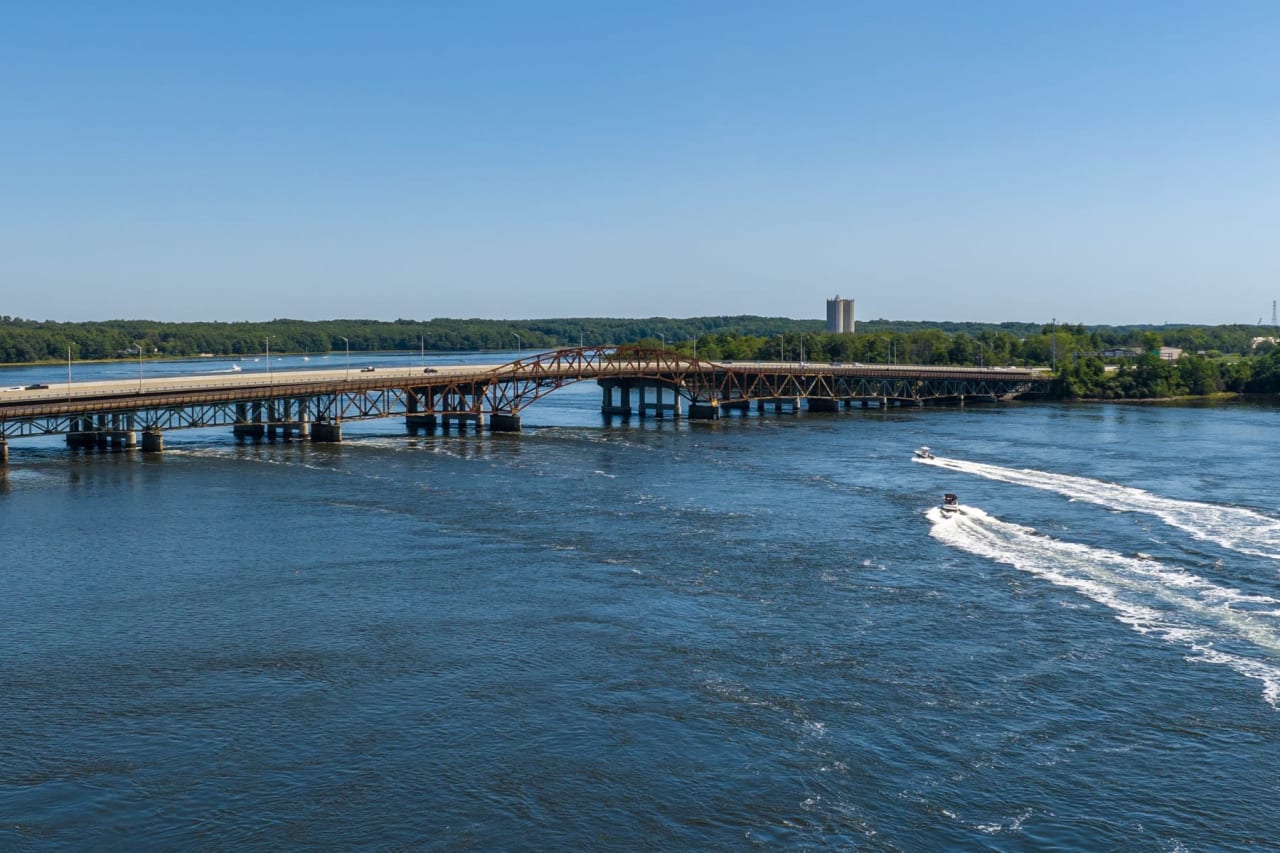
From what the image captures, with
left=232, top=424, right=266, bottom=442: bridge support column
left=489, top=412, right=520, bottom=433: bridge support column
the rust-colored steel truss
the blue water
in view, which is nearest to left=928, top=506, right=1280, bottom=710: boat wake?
the blue water

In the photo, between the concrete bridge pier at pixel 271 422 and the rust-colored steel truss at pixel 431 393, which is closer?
the rust-colored steel truss at pixel 431 393

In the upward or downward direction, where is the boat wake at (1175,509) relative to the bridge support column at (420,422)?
downward

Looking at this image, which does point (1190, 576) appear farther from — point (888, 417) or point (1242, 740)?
point (888, 417)

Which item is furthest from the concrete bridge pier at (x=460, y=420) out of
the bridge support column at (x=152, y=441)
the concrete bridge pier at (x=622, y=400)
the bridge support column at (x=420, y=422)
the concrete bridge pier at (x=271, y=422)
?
the bridge support column at (x=152, y=441)

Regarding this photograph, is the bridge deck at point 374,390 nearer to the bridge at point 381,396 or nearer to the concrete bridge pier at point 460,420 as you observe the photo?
the bridge at point 381,396

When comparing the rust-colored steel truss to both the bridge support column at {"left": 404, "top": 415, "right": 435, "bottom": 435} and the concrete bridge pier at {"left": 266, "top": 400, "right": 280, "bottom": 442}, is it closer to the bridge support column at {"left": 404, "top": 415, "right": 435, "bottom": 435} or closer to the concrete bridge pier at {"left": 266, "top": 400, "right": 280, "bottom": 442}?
the concrete bridge pier at {"left": 266, "top": 400, "right": 280, "bottom": 442}

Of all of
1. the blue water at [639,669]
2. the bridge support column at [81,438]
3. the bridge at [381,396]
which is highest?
the bridge at [381,396]

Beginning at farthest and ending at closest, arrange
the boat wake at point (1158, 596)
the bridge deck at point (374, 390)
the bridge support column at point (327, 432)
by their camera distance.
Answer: the bridge support column at point (327, 432)
the bridge deck at point (374, 390)
the boat wake at point (1158, 596)
